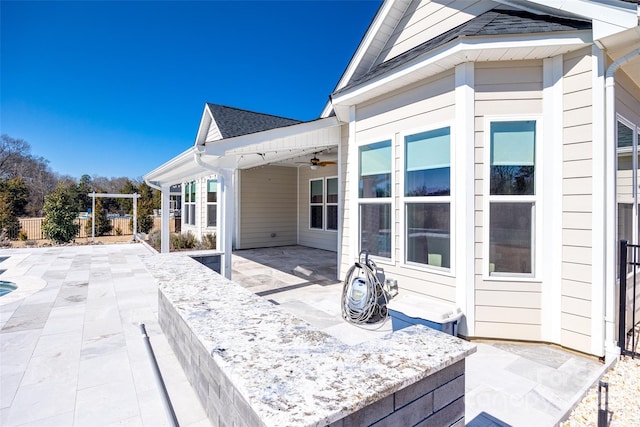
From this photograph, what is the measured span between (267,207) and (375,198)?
7165 mm

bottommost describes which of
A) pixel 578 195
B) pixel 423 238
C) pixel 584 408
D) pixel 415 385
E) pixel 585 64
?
pixel 584 408

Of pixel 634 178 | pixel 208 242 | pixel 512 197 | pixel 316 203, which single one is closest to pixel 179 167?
pixel 208 242

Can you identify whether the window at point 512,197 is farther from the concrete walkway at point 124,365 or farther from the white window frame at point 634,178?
the white window frame at point 634,178

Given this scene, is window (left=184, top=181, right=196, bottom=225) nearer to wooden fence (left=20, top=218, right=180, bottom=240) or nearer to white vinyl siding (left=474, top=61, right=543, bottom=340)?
wooden fence (left=20, top=218, right=180, bottom=240)

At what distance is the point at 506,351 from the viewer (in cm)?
331

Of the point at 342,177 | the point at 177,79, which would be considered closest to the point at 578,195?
the point at 342,177

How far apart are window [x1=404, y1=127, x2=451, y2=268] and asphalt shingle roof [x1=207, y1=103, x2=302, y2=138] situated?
6.57m

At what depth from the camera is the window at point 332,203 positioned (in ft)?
33.8

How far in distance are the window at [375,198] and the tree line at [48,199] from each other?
1365cm

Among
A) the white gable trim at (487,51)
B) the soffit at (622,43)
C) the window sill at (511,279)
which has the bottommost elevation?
the window sill at (511,279)

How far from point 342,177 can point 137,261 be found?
19.6 feet

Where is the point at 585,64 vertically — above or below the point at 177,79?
below

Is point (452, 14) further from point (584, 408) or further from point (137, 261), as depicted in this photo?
point (137, 261)

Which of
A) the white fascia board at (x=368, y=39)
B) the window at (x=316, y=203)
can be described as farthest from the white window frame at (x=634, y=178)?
the window at (x=316, y=203)
